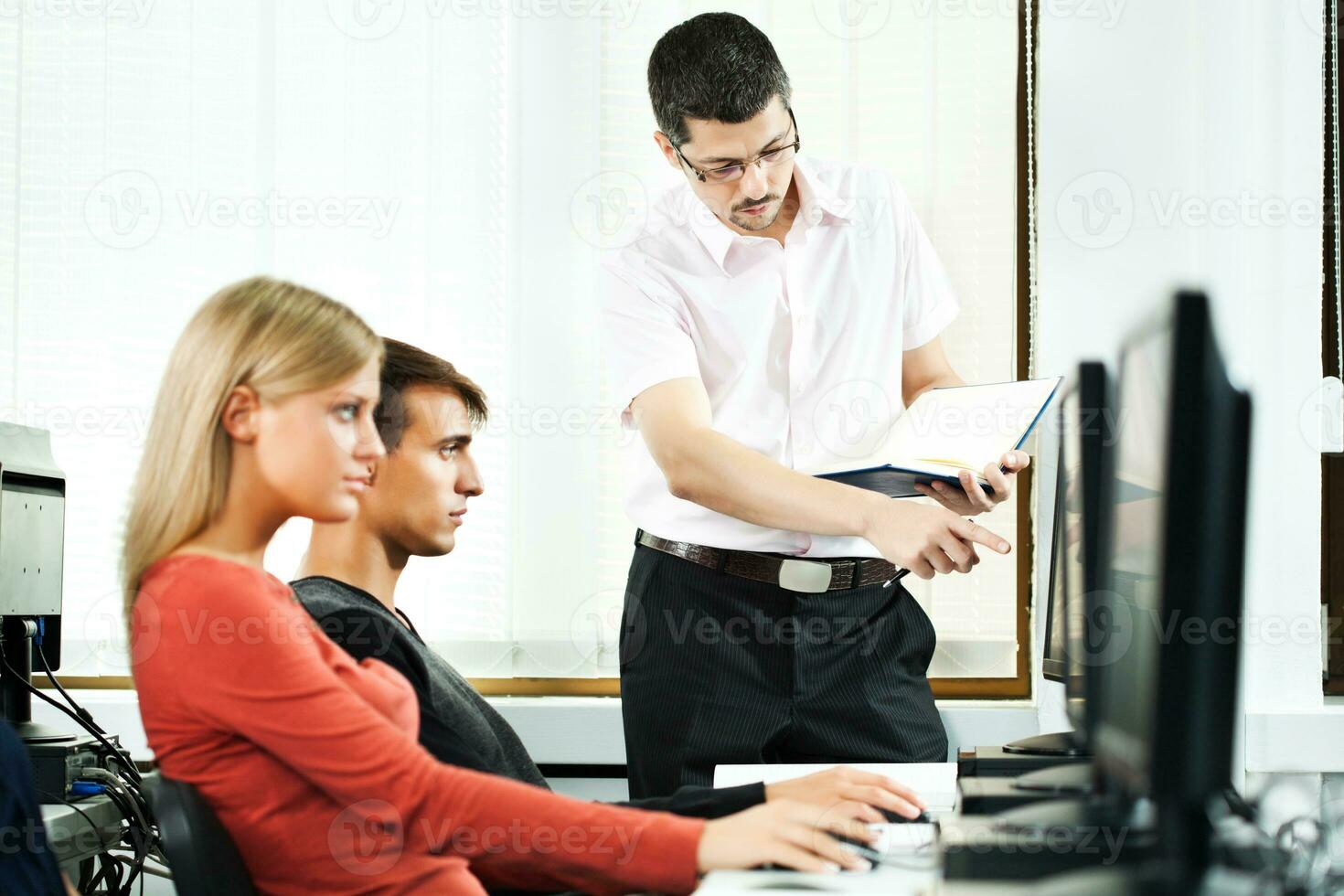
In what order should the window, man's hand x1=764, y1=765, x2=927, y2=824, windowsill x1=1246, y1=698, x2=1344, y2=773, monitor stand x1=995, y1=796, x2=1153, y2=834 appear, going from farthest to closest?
the window, windowsill x1=1246, y1=698, x2=1344, y2=773, man's hand x1=764, y1=765, x2=927, y2=824, monitor stand x1=995, y1=796, x2=1153, y2=834

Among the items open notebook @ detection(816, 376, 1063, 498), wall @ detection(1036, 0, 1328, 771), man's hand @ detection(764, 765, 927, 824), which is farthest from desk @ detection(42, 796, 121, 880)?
wall @ detection(1036, 0, 1328, 771)

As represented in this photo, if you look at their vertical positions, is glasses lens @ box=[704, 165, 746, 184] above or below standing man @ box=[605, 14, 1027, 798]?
above

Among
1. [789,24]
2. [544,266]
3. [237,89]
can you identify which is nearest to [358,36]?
[237,89]

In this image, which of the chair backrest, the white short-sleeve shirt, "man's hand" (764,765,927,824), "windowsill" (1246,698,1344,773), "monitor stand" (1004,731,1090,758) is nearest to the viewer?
the chair backrest

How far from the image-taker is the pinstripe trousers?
167cm

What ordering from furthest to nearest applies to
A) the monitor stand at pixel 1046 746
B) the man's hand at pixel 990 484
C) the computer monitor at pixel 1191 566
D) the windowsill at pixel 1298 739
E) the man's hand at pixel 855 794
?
the windowsill at pixel 1298 739 < the man's hand at pixel 990 484 < the monitor stand at pixel 1046 746 < the man's hand at pixel 855 794 < the computer monitor at pixel 1191 566

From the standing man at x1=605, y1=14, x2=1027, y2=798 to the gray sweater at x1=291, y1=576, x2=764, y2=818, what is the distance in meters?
0.44

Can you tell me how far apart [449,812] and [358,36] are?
196 cm

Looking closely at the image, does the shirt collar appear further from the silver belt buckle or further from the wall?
the wall

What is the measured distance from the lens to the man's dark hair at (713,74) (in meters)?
1.64

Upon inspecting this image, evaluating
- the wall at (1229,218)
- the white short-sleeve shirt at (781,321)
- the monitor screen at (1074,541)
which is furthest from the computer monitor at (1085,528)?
the wall at (1229,218)

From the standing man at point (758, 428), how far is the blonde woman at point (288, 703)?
2.16ft

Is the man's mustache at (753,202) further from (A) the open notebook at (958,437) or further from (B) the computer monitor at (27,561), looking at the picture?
(B) the computer monitor at (27,561)

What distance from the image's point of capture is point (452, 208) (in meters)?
2.40
